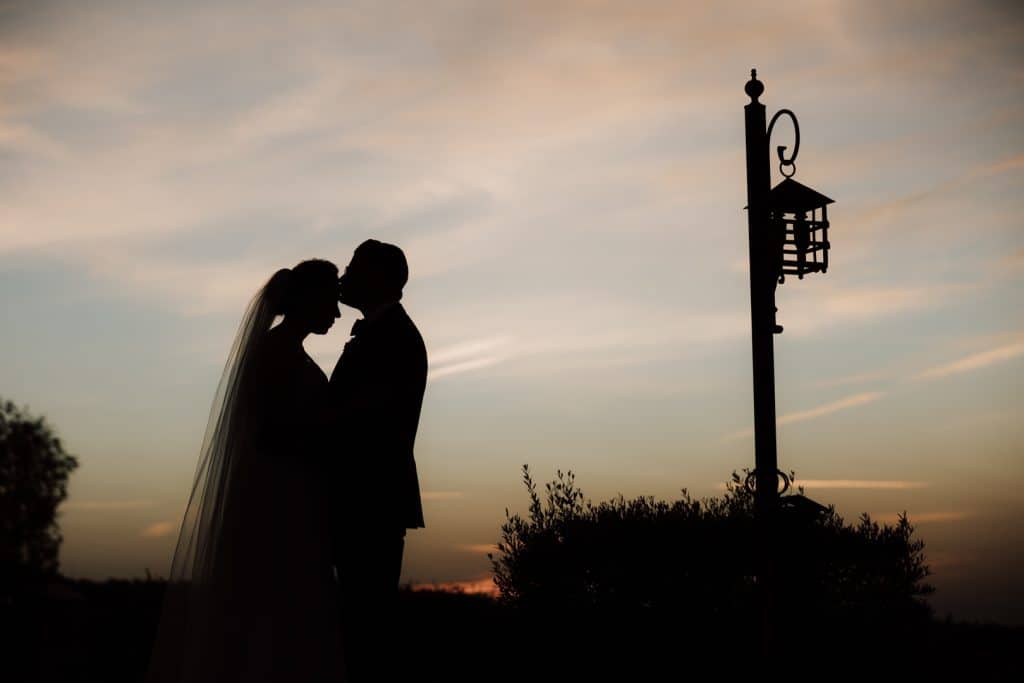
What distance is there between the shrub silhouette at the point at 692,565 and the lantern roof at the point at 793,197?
3.00 m

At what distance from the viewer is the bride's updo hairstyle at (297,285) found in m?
7.22

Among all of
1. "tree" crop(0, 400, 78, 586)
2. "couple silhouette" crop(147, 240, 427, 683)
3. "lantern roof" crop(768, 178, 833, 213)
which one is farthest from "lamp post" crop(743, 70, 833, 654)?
"tree" crop(0, 400, 78, 586)

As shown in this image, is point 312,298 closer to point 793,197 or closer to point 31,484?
Result: point 793,197

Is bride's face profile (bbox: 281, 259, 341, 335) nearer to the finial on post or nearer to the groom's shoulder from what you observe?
the groom's shoulder

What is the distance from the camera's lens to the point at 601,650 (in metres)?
9.98

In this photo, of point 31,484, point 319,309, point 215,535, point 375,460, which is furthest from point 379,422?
point 31,484

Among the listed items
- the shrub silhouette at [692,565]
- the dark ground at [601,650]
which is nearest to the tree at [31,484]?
the dark ground at [601,650]

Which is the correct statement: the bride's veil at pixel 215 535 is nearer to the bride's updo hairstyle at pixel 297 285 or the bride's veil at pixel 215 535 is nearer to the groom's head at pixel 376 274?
the bride's updo hairstyle at pixel 297 285

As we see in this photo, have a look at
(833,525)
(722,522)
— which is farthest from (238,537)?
(833,525)

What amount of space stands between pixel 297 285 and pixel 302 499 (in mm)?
1512

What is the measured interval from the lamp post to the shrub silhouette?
1.19 meters

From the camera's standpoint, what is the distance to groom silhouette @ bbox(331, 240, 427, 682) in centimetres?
705

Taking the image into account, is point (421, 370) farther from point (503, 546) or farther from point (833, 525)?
point (833, 525)

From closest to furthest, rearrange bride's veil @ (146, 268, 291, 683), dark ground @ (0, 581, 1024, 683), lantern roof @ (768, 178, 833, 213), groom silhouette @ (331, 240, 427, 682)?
bride's veil @ (146, 268, 291, 683), groom silhouette @ (331, 240, 427, 682), lantern roof @ (768, 178, 833, 213), dark ground @ (0, 581, 1024, 683)
